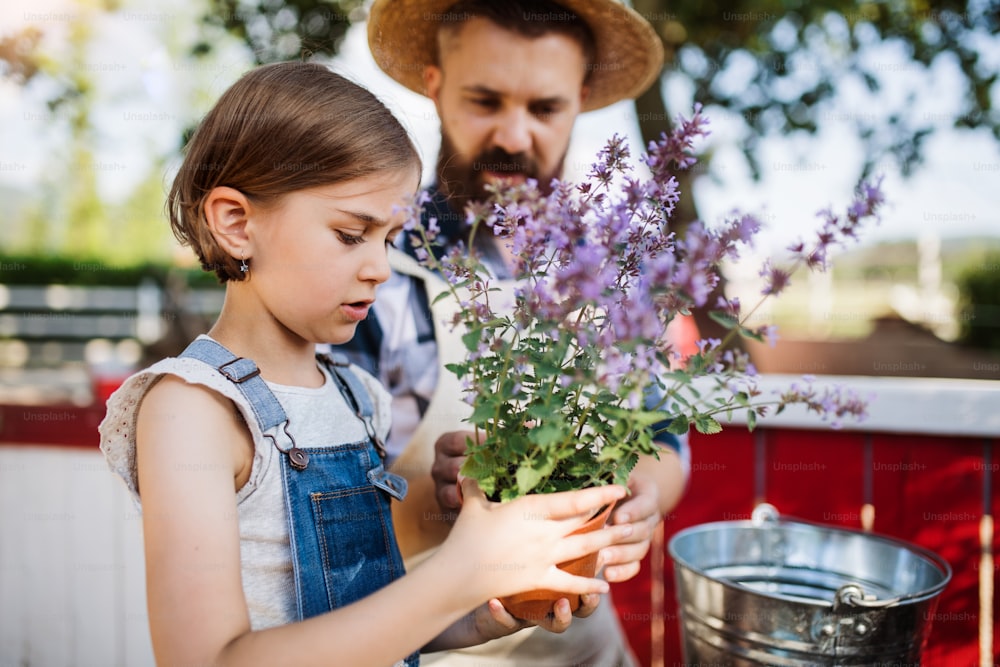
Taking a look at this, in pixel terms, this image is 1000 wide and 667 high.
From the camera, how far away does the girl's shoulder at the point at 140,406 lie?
1.02 metres

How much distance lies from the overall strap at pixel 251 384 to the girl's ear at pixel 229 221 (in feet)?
0.50

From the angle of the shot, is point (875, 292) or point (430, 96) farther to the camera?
point (875, 292)

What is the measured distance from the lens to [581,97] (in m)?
2.02

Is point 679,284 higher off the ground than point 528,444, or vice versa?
point 679,284

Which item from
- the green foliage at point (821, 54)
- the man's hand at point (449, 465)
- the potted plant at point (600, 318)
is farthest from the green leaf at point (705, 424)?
the green foliage at point (821, 54)

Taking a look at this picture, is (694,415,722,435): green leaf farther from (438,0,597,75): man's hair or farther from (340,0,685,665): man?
(438,0,597,75): man's hair

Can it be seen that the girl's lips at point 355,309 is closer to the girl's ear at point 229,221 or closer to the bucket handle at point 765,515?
the girl's ear at point 229,221

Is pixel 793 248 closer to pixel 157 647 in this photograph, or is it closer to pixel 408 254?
pixel 157 647

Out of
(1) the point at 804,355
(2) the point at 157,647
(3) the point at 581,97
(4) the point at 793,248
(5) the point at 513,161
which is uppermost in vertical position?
(3) the point at 581,97

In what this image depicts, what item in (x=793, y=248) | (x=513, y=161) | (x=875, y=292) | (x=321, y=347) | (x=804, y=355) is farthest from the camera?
(x=875, y=292)

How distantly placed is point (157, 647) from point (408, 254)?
109 cm

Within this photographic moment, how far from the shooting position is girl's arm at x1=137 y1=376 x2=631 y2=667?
885mm

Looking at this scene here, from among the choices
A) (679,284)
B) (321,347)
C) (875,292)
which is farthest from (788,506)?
(875,292)

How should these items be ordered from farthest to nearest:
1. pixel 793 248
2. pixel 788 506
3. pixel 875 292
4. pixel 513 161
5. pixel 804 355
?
pixel 875 292
pixel 804 355
pixel 788 506
pixel 513 161
pixel 793 248
